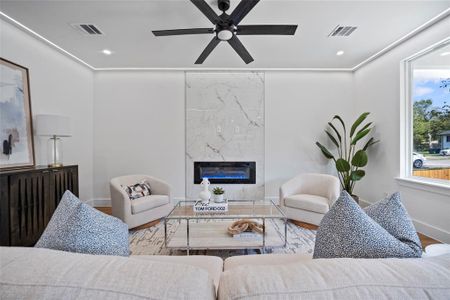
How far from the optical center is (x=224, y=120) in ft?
15.2

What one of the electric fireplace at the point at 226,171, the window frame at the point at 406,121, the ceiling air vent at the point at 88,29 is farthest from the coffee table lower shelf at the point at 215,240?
the ceiling air vent at the point at 88,29

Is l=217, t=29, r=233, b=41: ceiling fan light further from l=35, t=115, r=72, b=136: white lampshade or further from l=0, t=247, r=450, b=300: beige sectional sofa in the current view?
l=35, t=115, r=72, b=136: white lampshade

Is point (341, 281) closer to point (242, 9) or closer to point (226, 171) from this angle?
point (242, 9)

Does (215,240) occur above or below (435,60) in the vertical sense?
below

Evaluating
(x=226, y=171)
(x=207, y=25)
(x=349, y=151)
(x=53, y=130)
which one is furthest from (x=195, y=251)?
(x=349, y=151)

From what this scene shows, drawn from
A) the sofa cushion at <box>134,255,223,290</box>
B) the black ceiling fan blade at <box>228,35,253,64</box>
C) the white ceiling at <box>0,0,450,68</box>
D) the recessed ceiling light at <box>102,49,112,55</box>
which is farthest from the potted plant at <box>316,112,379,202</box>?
the recessed ceiling light at <box>102,49,112,55</box>

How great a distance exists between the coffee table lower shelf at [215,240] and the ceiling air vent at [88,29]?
276 cm

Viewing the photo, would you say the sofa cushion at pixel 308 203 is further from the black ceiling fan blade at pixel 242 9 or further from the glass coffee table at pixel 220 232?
the black ceiling fan blade at pixel 242 9

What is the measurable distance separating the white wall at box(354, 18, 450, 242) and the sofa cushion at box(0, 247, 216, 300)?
3.48 metres

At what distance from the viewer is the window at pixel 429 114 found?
294 cm

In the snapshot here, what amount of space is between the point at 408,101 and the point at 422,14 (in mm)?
1241

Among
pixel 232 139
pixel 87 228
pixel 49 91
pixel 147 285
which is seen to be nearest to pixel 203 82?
pixel 232 139

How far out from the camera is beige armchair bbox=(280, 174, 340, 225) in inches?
126

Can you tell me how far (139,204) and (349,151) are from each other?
150 inches
